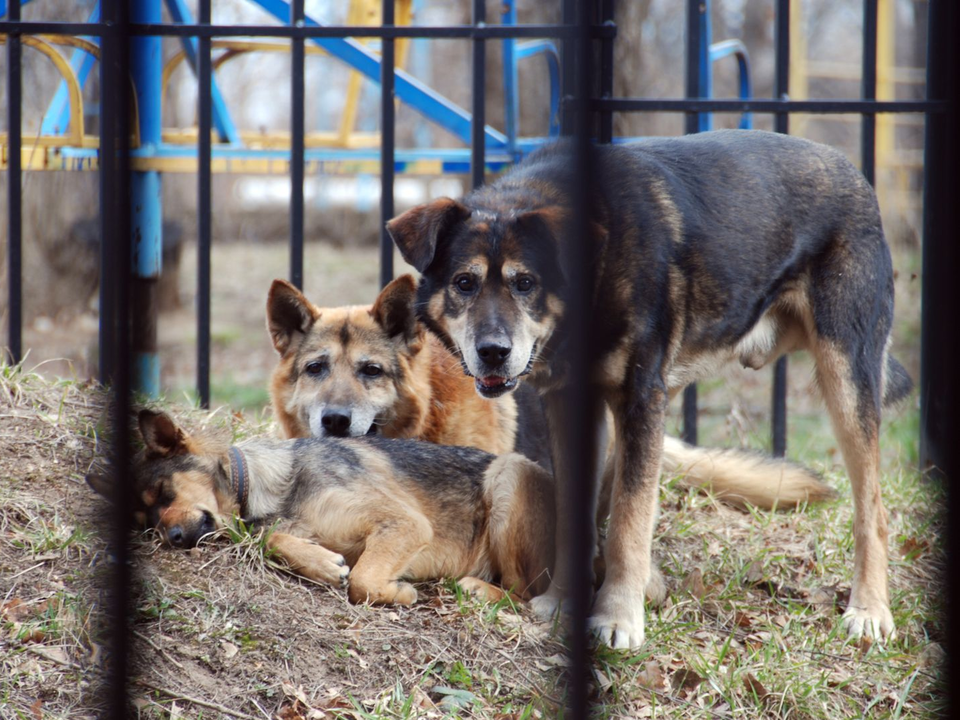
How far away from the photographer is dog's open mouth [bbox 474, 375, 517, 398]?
3.84m

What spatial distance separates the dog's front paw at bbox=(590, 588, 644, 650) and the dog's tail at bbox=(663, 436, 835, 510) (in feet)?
4.75

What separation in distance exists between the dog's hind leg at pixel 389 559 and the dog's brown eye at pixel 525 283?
3.45 feet

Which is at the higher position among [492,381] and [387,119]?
[387,119]

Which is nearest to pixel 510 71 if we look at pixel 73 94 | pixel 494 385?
pixel 73 94

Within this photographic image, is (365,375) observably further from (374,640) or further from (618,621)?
(618,621)

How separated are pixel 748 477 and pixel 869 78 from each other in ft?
8.91

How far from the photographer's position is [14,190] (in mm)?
5398

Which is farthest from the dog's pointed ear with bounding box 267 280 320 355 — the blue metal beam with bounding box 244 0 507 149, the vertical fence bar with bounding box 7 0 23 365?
the blue metal beam with bounding box 244 0 507 149

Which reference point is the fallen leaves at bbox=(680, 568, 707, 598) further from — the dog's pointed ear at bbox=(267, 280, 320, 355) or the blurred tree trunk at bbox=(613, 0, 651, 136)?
the blurred tree trunk at bbox=(613, 0, 651, 136)

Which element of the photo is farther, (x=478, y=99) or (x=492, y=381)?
(x=478, y=99)

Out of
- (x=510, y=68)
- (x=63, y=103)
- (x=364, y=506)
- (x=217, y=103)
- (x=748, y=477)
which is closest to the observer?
(x=364, y=506)

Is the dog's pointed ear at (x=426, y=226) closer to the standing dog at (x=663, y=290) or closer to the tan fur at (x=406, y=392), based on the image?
the standing dog at (x=663, y=290)

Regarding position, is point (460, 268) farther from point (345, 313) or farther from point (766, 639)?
point (766, 639)

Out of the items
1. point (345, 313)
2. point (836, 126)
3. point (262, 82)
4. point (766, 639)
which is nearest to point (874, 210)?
point (766, 639)
